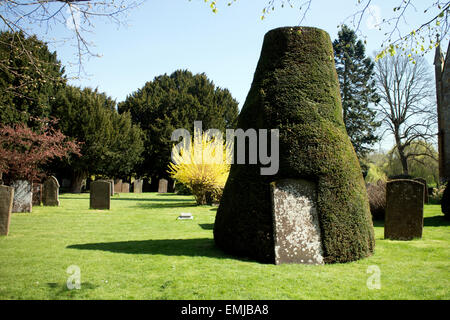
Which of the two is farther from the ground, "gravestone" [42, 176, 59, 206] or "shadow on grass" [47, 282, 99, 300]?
"gravestone" [42, 176, 59, 206]

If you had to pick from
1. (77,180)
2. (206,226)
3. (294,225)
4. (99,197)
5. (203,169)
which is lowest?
(206,226)

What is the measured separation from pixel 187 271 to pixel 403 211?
6788mm

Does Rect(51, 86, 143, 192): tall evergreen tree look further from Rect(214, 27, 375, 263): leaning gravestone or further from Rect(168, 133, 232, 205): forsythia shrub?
Rect(214, 27, 375, 263): leaning gravestone

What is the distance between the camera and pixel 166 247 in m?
7.49

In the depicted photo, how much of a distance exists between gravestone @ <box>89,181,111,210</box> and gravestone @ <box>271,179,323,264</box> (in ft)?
40.7

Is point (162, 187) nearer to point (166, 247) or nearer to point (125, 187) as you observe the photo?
point (125, 187)

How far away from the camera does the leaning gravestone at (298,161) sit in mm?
5922

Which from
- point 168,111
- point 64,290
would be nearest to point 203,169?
point 64,290

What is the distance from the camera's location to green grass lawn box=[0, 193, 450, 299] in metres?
4.50

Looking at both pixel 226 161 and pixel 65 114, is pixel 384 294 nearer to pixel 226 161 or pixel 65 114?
pixel 226 161

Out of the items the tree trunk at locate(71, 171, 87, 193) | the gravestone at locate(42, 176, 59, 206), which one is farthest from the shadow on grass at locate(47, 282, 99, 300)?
the tree trunk at locate(71, 171, 87, 193)

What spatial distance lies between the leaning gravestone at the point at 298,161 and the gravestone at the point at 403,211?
2.93 meters

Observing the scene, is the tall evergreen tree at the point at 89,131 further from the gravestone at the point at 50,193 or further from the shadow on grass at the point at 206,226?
the shadow on grass at the point at 206,226

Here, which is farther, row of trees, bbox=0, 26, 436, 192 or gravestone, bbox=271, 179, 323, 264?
row of trees, bbox=0, 26, 436, 192
